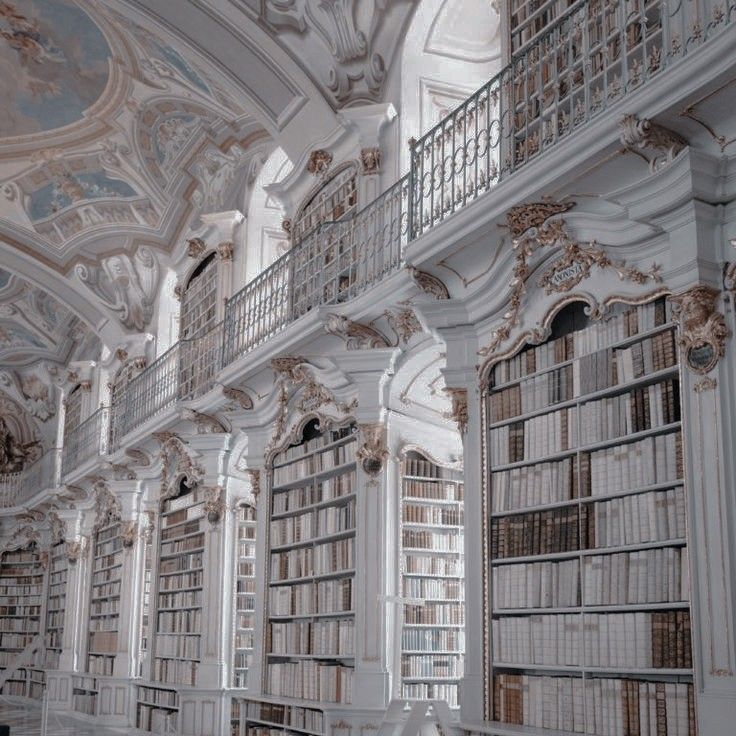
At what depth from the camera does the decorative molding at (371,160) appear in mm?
9383

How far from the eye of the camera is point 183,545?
12914mm

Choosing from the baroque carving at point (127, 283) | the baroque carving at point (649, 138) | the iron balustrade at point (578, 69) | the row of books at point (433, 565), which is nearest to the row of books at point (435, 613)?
the row of books at point (433, 565)

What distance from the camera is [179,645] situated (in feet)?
41.2

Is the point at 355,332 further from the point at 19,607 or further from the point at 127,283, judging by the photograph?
the point at 19,607

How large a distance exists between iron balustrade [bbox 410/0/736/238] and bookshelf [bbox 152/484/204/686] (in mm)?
6259

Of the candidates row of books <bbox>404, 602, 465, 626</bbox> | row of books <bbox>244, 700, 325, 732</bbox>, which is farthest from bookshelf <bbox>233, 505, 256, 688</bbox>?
row of books <bbox>404, 602, 465, 626</bbox>

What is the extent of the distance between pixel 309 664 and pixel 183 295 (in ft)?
21.4

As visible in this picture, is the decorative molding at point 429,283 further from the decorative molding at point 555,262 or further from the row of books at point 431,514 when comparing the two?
the row of books at point 431,514

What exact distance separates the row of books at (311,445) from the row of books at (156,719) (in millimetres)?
3771

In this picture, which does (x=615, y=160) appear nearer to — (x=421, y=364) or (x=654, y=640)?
(x=654, y=640)

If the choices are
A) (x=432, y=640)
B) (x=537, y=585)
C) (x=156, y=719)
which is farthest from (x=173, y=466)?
(x=537, y=585)

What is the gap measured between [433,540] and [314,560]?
1.22 meters

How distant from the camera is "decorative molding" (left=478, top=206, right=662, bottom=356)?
6.15 m

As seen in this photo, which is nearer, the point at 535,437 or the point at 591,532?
the point at 591,532
